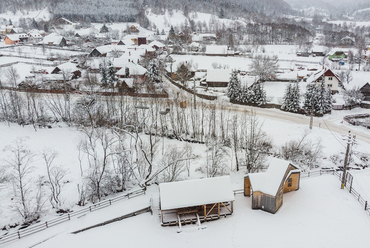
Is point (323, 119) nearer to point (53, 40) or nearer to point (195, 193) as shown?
point (195, 193)

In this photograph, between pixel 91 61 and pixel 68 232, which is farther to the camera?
pixel 91 61

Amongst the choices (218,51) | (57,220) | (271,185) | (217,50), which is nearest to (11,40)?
(217,50)

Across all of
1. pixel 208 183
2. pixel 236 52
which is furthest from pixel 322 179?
pixel 236 52

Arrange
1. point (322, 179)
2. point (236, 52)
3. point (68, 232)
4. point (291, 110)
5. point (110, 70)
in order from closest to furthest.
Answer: point (68, 232) < point (322, 179) < point (291, 110) < point (110, 70) < point (236, 52)

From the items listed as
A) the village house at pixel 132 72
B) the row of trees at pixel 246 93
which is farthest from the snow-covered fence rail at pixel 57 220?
the village house at pixel 132 72

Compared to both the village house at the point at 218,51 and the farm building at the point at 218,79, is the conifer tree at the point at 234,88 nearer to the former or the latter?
the farm building at the point at 218,79

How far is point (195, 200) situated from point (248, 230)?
4.54 meters

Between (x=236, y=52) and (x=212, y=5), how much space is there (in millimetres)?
104849

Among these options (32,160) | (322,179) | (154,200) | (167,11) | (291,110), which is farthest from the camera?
(167,11)

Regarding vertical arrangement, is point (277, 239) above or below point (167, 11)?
below

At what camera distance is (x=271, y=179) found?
23234 millimetres

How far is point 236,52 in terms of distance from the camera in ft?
300

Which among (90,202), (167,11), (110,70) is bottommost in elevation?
(90,202)

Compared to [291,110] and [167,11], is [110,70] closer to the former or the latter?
[291,110]
